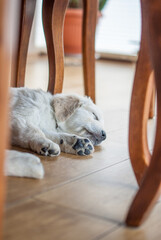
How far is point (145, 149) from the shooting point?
4.76ft

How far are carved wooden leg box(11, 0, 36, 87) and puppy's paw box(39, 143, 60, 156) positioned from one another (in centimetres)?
93

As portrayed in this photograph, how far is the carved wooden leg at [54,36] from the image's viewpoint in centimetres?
260

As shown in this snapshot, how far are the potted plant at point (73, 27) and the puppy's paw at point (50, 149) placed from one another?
14.6 ft

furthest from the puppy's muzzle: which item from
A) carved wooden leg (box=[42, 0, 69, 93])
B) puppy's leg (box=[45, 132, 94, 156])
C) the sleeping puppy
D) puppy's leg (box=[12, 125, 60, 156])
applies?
carved wooden leg (box=[42, 0, 69, 93])

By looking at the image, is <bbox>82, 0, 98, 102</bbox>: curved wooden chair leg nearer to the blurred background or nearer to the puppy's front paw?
the puppy's front paw

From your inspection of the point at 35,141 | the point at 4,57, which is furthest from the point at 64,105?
the point at 4,57

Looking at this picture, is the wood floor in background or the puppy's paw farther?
the puppy's paw

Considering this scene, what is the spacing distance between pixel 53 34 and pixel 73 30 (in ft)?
11.9

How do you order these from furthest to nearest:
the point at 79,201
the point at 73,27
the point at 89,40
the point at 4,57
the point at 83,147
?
the point at 73,27 < the point at 89,40 < the point at 83,147 < the point at 79,201 < the point at 4,57

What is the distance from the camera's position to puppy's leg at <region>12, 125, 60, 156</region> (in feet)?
6.02

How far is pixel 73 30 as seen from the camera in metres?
6.18

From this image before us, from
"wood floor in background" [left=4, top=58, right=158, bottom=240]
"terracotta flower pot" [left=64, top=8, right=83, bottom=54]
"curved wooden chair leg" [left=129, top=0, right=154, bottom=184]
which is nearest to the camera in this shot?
"wood floor in background" [left=4, top=58, right=158, bottom=240]

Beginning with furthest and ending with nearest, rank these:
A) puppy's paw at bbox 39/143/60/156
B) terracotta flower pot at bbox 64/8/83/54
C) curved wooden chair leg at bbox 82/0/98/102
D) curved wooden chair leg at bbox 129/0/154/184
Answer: terracotta flower pot at bbox 64/8/83/54
curved wooden chair leg at bbox 82/0/98/102
puppy's paw at bbox 39/143/60/156
curved wooden chair leg at bbox 129/0/154/184

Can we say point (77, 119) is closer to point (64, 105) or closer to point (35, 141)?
point (64, 105)
